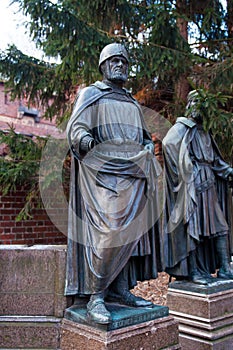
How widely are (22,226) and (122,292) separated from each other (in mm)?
4976

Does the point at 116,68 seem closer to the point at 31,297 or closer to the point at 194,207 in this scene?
the point at 194,207

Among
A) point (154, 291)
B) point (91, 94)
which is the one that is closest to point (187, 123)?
point (91, 94)

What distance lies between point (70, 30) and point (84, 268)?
4463 mm

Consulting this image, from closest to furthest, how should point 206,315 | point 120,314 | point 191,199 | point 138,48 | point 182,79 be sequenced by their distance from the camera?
point 120,314 < point 206,315 < point 191,199 < point 138,48 < point 182,79

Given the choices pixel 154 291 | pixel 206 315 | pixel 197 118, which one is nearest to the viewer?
pixel 206 315

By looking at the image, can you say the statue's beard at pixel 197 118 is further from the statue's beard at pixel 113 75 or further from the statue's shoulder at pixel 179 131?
the statue's beard at pixel 113 75

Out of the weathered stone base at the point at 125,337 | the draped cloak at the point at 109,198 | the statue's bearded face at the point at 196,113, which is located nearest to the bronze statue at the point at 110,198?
the draped cloak at the point at 109,198

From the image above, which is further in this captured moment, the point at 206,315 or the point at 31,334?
the point at 206,315

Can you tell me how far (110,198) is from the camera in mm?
2539

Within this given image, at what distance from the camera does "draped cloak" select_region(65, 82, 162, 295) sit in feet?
8.27

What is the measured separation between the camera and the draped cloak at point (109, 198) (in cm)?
252

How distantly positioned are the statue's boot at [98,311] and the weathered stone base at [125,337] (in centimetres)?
7

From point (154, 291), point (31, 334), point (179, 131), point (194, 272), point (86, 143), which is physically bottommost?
point (154, 291)

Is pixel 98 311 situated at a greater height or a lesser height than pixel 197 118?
lesser
